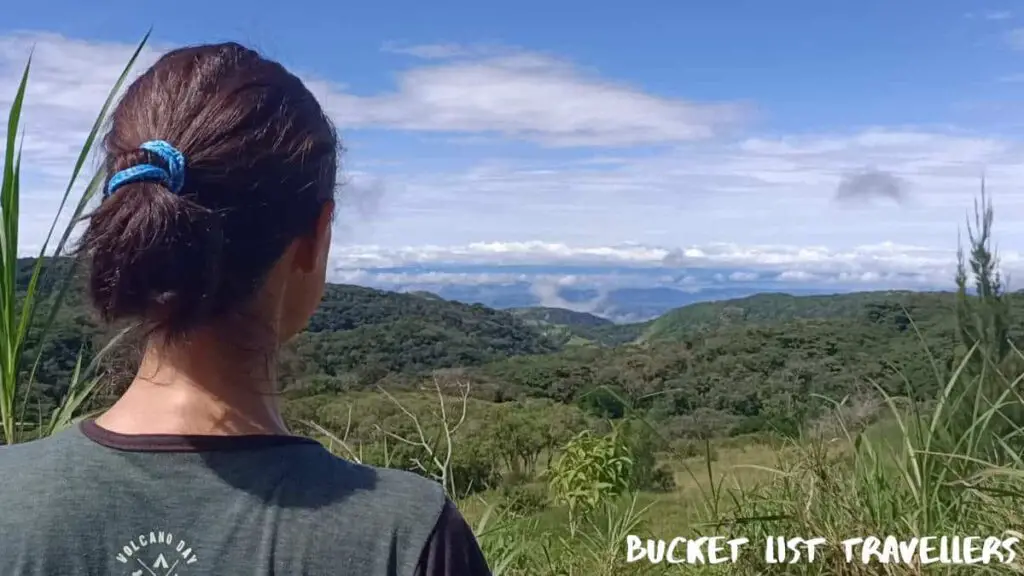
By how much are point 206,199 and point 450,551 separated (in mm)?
326

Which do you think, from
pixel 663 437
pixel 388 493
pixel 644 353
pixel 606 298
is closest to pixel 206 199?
pixel 388 493

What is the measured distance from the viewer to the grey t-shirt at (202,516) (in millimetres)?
705

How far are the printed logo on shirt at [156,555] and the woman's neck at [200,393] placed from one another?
78 mm

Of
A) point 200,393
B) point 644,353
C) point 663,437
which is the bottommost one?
point 644,353

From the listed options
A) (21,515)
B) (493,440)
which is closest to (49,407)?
(21,515)

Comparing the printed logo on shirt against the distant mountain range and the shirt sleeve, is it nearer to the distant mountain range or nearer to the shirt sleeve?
the shirt sleeve

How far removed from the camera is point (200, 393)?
761mm

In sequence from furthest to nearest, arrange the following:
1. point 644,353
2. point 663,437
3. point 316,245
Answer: point 644,353 < point 663,437 < point 316,245

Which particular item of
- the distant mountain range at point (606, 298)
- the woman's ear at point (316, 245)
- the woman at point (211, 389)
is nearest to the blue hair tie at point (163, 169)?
the woman at point (211, 389)

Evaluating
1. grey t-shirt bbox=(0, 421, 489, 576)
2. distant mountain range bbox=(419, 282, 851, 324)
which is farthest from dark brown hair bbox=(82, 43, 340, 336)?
distant mountain range bbox=(419, 282, 851, 324)

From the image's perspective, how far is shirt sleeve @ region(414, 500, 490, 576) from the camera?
28.4 inches

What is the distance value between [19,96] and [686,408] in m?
7.37

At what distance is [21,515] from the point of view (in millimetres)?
706

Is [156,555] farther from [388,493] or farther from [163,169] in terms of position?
[163,169]
